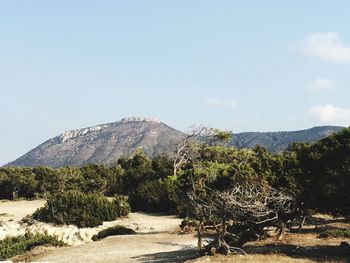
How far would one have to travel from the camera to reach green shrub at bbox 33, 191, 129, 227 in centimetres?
4219

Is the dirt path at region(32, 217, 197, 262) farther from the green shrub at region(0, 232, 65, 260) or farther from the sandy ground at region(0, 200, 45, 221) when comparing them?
the sandy ground at region(0, 200, 45, 221)

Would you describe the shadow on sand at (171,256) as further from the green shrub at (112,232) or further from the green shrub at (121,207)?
the green shrub at (121,207)

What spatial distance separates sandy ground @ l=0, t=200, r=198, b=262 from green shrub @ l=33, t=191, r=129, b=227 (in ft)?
3.31

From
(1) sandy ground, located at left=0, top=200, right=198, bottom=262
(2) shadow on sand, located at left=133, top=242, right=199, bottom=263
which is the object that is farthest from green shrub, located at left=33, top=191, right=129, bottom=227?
(2) shadow on sand, located at left=133, top=242, right=199, bottom=263

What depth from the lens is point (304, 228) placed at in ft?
109

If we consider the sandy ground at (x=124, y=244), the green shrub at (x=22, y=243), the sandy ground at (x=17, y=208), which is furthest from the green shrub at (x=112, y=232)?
the sandy ground at (x=17, y=208)

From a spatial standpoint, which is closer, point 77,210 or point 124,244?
point 124,244

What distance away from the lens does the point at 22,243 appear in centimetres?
3188

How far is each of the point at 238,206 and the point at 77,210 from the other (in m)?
24.5

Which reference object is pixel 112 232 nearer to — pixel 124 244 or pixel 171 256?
pixel 124 244

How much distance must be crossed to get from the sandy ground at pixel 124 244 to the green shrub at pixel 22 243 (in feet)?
5.51

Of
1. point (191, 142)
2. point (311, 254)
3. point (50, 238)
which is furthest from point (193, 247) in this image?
point (191, 142)

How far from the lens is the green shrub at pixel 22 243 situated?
1196 inches

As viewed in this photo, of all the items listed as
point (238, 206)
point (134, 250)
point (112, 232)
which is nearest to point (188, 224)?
point (112, 232)
